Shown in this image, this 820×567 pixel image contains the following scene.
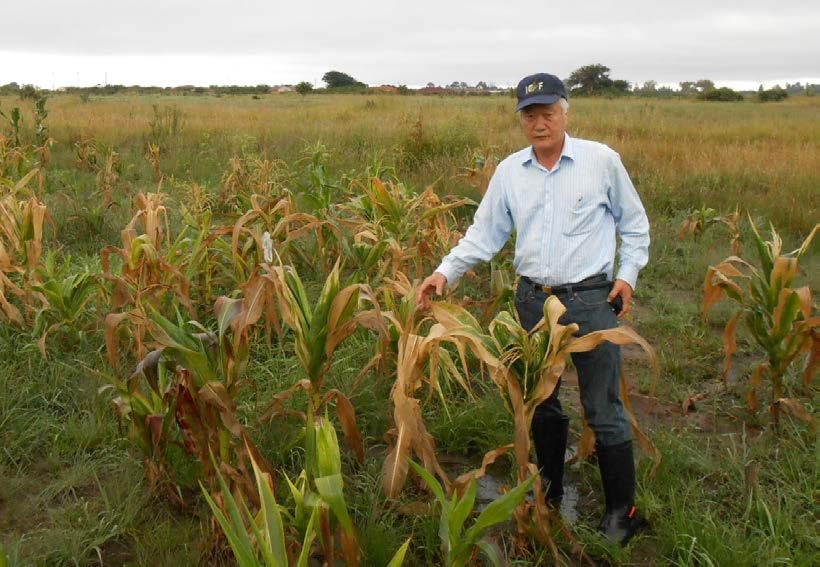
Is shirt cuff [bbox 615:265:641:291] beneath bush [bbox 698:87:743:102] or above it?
beneath

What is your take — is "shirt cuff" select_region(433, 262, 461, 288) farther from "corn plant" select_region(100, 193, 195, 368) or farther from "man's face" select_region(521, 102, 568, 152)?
"corn plant" select_region(100, 193, 195, 368)

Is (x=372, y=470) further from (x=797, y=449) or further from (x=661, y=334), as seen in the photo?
(x=661, y=334)

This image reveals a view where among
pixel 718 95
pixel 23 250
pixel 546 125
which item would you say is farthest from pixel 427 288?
pixel 718 95

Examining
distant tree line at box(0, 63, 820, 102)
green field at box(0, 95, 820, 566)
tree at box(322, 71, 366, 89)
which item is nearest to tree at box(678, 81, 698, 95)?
distant tree line at box(0, 63, 820, 102)

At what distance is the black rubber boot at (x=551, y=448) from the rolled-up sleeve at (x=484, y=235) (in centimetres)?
64

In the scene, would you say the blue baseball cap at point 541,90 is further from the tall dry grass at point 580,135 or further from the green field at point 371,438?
the tall dry grass at point 580,135

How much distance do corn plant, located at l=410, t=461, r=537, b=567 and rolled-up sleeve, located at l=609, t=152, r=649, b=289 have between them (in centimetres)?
98

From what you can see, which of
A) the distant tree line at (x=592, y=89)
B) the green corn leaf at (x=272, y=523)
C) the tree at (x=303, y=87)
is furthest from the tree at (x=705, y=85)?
the green corn leaf at (x=272, y=523)

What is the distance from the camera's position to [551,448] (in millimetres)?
2553

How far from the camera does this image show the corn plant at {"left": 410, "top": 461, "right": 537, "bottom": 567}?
169 cm

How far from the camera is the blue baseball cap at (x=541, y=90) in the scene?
7.42 feet

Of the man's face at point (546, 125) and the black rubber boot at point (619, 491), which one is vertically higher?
the man's face at point (546, 125)

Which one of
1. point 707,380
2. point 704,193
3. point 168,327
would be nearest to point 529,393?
point 168,327

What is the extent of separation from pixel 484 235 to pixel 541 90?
0.60 meters
